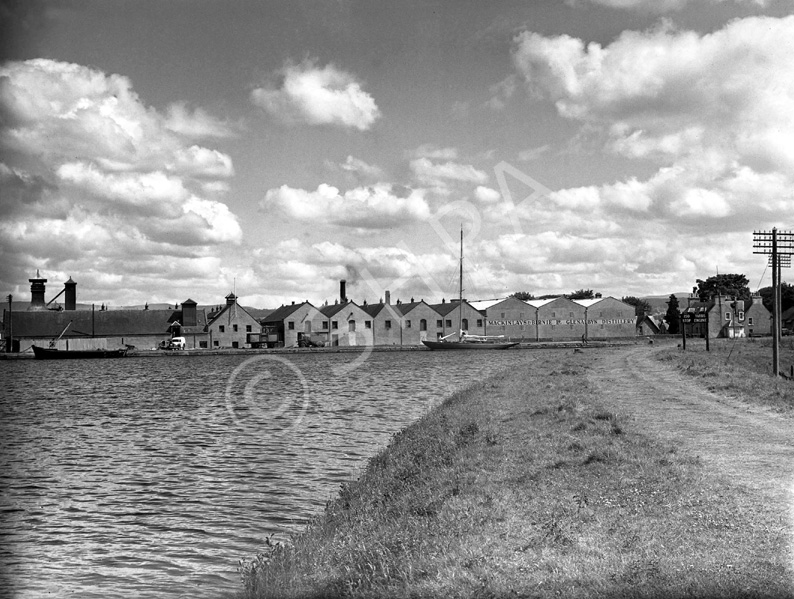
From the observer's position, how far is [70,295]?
109500mm

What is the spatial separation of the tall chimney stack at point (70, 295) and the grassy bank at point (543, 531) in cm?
A: 10405

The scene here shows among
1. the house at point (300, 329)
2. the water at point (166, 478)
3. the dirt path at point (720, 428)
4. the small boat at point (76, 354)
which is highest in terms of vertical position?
the house at point (300, 329)

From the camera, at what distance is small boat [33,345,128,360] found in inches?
3748

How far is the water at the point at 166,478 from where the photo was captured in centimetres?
1153

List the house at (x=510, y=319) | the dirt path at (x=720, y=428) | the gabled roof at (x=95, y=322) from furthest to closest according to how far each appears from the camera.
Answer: the house at (x=510, y=319) → the gabled roof at (x=95, y=322) → the dirt path at (x=720, y=428)

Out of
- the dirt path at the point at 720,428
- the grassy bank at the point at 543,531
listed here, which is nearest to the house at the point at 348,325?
the dirt path at the point at 720,428

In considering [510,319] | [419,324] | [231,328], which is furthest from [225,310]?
[510,319]

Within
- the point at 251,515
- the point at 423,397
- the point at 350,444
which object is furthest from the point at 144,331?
the point at 251,515

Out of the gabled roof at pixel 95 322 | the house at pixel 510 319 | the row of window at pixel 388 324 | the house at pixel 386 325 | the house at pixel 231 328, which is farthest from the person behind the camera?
the house at pixel 510 319

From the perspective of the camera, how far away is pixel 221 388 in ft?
156

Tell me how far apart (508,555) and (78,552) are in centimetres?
753

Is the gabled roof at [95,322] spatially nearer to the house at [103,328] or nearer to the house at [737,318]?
the house at [103,328]

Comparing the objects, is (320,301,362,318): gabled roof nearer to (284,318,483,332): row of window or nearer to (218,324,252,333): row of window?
(284,318,483,332): row of window

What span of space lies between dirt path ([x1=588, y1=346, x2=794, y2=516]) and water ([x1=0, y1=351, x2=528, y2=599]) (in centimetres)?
709
